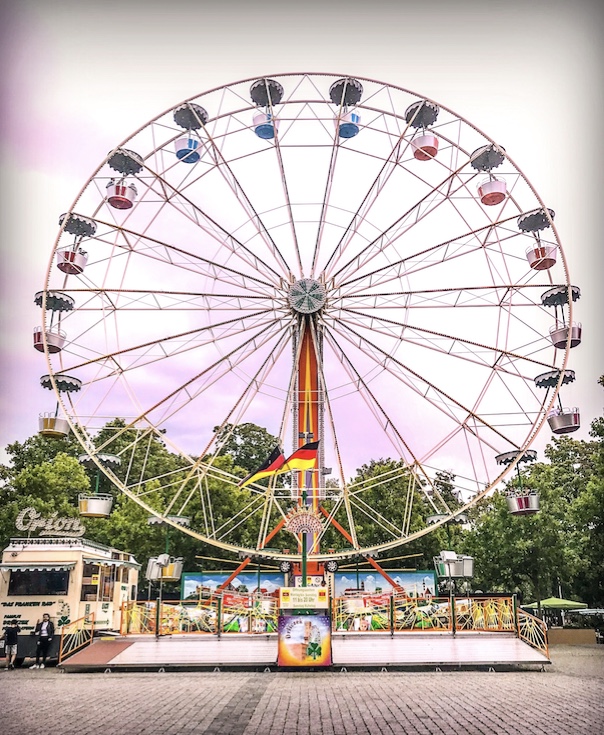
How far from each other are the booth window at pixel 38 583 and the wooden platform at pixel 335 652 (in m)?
3.57

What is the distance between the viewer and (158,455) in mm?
58375

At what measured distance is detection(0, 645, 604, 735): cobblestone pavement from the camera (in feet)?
Answer: 29.9

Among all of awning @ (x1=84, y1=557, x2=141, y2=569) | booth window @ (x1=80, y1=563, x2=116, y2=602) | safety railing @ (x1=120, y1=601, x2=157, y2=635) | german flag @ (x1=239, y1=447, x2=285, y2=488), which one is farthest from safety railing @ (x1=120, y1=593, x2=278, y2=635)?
german flag @ (x1=239, y1=447, x2=285, y2=488)

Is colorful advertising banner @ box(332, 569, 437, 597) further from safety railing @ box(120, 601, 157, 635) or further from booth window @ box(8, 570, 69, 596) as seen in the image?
booth window @ box(8, 570, 69, 596)

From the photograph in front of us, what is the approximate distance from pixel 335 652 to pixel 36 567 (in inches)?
412

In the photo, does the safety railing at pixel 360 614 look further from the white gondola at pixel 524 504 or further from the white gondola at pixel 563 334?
the white gondola at pixel 563 334

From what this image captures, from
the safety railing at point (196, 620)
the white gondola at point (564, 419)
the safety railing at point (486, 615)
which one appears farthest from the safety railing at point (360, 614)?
the white gondola at point (564, 419)

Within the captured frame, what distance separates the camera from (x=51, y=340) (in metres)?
22.9

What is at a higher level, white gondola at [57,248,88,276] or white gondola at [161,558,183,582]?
white gondola at [57,248,88,276]

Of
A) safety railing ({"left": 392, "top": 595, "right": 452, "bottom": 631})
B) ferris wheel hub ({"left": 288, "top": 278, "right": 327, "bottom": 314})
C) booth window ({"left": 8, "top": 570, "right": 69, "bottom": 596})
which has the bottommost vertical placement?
safety railing ({"left": 392, "top": 595, "right": 452, "bottom": 631})

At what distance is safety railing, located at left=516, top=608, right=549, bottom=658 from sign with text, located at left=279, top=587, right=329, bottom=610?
648cm

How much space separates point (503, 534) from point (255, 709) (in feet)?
90.9

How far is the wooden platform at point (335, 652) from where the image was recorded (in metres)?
18.0

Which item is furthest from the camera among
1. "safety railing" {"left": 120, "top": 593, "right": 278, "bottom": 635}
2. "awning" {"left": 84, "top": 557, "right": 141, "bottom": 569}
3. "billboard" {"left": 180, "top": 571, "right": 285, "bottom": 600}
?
"billboard" {"left": 180, "top": 571, "right": 285, "bottom": 600}
